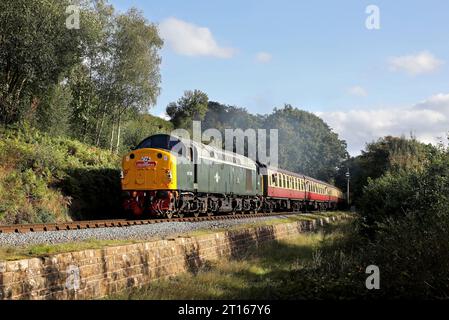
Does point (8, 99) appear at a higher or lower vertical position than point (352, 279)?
higher

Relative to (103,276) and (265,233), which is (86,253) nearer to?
(103,276)

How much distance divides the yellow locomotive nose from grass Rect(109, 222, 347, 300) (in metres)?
4.28

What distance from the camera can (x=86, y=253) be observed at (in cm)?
845

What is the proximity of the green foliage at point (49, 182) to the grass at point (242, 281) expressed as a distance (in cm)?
751

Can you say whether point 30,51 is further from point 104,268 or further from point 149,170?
point 104,268

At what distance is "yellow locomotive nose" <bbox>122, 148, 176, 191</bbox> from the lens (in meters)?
17.7

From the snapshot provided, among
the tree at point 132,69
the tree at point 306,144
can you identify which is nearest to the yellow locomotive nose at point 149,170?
the tree at point 132,69

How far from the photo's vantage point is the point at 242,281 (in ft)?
38.7

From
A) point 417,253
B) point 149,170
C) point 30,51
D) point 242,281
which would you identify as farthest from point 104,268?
point 30,51

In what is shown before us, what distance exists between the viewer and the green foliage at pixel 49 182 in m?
16.5

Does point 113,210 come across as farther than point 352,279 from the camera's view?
Yes

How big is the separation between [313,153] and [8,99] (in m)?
55.5
